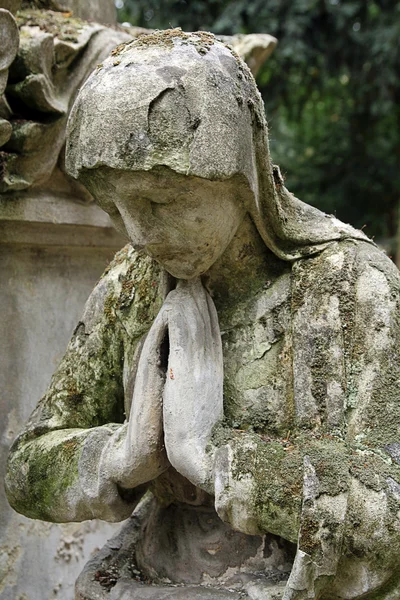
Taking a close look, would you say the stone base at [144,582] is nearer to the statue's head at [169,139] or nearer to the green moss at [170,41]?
the statue's head at [169,139]

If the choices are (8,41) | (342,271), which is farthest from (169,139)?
(8,41)

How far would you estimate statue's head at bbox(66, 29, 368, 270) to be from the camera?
87.1 inches

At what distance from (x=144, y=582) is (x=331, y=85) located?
36.7ft

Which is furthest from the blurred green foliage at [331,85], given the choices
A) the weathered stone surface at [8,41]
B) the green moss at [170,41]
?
the green moss at [170,41]

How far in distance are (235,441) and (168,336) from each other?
378 mm

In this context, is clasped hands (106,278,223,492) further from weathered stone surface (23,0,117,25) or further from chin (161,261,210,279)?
weathered stone surface (23,0,117,25)

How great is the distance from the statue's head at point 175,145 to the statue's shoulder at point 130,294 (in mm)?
268

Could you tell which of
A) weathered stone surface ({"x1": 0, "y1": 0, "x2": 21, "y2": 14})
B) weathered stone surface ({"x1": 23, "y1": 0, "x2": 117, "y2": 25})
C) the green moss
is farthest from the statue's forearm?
weathered stone surface ({"x1": 23, "y1": 0, "x2": 117, "y2": 25})

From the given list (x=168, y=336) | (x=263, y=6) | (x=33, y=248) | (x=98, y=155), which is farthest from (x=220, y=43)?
(x=263, y=6)

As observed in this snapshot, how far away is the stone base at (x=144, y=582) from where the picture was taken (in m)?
2.54

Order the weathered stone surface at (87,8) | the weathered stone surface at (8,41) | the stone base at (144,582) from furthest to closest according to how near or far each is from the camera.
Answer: the weathered stone surface at (87,8)
the weathered stone surface at (8,41)
the stone base at (144,582)

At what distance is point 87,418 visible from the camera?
2.91 m

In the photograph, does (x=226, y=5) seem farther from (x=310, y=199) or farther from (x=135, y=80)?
(x=135, y=80)

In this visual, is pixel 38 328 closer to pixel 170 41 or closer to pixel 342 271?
pixel 342 271
